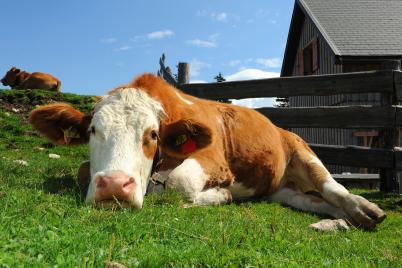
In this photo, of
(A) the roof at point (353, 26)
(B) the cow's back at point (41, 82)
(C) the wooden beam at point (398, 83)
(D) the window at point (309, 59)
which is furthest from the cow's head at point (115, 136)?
(B) the cow's back at point (41, 82)

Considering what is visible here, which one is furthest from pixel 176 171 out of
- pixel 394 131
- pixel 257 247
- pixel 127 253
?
pixel 394 131

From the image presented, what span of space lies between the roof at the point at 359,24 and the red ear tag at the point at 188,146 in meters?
15.1

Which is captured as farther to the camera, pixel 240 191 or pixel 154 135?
pixel 240 191

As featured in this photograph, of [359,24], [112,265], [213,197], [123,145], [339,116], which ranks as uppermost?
[359,24]

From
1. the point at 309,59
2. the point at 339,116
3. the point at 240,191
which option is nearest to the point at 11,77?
the point at 309,59

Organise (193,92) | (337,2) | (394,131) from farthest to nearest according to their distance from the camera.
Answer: (337,2), (193,92), (394,131)

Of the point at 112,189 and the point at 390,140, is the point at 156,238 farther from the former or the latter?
the point at 390,140

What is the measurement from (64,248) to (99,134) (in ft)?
6.78

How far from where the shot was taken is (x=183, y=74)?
10445 mm

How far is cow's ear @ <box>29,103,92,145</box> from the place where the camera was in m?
5.10

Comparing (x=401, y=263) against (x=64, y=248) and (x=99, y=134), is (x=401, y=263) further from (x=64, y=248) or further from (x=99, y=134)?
(x=99, y=134)

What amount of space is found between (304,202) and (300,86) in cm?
310

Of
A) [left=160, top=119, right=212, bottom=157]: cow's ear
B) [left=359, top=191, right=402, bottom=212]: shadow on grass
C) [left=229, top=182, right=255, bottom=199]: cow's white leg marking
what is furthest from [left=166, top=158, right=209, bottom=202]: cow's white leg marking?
[left=359, top=191, right=402, bottom=212]: shadow on grass

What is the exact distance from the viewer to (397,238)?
4.70 metres
